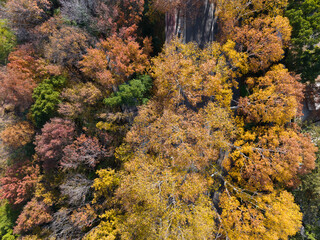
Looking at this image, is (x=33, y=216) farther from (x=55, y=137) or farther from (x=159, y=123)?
(x=159, y=123)

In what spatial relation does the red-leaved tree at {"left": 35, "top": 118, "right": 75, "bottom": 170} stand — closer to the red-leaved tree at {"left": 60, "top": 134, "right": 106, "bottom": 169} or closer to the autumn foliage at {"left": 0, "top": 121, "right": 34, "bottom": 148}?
the red-leaved tree at {"left": 60, "top": 134, "right": 106, "bottom": 169}

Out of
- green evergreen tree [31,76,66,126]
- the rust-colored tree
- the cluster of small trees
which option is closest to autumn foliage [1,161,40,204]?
the cluster of small trees

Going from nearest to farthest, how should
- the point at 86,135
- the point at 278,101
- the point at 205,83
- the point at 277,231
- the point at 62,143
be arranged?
the point at 277,231 → the point at 278,101 → the point at 205,83 → the point at 62,143 → the point at 86,135

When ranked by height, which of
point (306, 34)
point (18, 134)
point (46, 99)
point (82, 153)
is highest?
point (306, 34)

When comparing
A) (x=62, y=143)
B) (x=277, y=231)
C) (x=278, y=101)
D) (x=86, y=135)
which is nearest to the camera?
(x=277, y=231)

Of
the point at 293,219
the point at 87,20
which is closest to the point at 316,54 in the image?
the point at 293,219

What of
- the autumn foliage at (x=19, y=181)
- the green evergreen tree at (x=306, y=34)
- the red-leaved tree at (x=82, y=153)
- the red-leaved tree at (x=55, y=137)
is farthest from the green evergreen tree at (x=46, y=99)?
the green evergreen tree at (x=306, y=34)

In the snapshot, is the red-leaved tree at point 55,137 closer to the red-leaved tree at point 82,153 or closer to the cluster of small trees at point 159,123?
the cluster of small trees at point 159,123

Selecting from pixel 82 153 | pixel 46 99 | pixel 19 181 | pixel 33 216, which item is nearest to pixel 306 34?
pixel 82 153

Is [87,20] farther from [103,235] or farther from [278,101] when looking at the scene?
[103,235]
